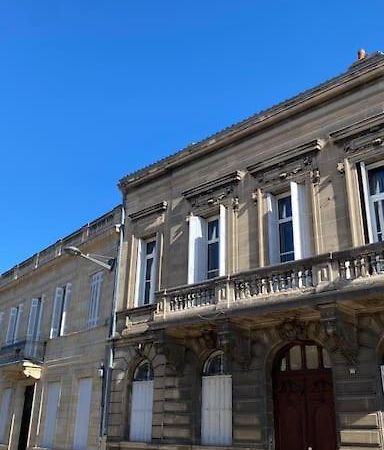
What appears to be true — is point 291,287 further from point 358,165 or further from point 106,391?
point 106,391

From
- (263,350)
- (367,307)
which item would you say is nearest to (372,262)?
(367,307)

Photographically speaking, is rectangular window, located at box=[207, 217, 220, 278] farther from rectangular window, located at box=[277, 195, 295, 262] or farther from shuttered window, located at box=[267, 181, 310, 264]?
rectangular window, located at box=[277, 195, 295, 262]

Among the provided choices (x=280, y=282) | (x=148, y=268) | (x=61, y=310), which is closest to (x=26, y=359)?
(x=61, y=310)

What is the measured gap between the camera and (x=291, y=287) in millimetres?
10414

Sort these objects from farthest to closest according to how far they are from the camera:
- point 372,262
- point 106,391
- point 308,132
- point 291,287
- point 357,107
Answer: point 106,391 → point 308,132 → point 357,107 → point 291,287 → point 372,262

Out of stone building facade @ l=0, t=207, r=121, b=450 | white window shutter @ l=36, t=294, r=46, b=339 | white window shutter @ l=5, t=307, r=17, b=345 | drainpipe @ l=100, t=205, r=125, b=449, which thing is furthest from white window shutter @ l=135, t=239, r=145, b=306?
white window shutter @ l=5, t=307, r=17, b=345

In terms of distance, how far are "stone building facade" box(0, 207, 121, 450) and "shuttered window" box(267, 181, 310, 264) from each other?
6.24 metres

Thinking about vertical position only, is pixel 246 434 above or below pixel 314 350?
below

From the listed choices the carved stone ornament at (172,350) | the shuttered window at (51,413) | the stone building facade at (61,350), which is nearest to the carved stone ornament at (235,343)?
the carved stone ornament at (172,350)

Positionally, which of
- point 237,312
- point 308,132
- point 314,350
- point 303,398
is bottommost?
point 303,398

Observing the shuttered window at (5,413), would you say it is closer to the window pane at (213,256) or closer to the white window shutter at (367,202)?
the window pane at (213,256)

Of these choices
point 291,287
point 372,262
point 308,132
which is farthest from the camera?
point 308,132

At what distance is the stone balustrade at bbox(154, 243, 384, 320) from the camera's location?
951 centimetres

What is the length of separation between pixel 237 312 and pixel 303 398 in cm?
231
